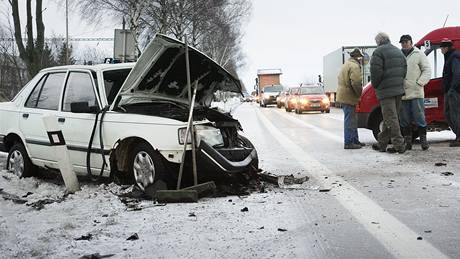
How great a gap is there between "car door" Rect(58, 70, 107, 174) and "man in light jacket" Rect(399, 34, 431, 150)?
530 cm

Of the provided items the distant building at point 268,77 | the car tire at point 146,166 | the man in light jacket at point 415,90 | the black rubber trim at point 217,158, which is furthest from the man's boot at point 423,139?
the distant building at point 268,77

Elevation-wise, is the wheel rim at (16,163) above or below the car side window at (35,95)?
below

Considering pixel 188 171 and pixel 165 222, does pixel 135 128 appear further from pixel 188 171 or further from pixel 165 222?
pixel 165 222

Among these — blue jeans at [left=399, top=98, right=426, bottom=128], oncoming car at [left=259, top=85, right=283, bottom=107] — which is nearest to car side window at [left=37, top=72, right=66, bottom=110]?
blue jeans at [left=399, top=98, right=426, bottom=128]

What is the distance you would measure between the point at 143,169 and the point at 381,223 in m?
2.63

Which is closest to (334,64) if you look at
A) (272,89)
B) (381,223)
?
(272,89)

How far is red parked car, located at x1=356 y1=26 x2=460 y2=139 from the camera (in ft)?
32.2

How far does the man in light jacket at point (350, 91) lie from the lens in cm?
962

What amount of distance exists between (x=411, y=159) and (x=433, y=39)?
340 cm

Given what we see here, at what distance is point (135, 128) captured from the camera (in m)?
A: 5.75

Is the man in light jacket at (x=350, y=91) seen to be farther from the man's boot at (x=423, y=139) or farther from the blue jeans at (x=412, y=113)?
the man's boot at (x=423, y=139)

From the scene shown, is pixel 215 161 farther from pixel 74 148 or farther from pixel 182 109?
pixel 74 148

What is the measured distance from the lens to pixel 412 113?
916cm

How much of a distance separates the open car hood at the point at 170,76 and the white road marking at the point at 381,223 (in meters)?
1.84
